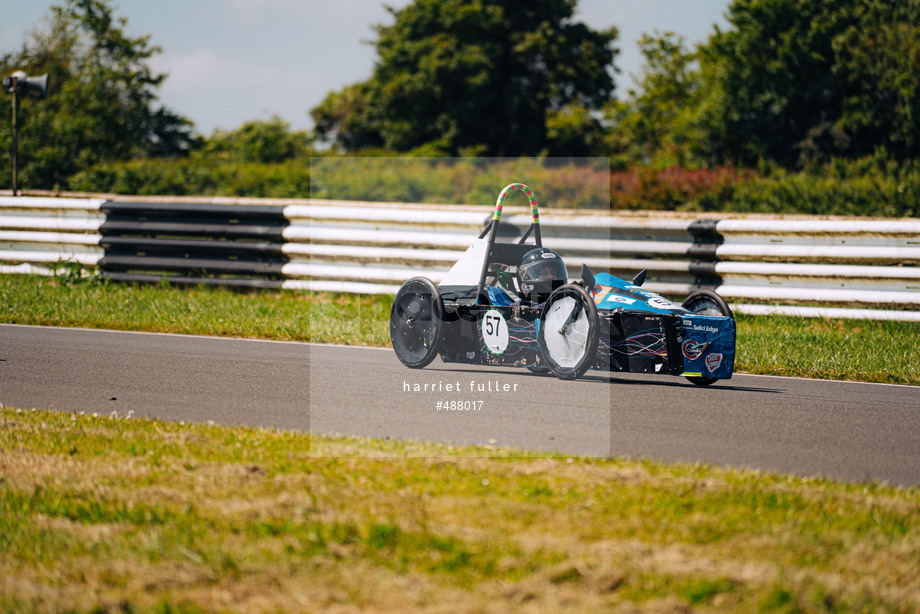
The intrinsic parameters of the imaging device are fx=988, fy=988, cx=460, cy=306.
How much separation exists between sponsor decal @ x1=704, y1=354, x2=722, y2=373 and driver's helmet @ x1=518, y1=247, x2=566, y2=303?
116 cm

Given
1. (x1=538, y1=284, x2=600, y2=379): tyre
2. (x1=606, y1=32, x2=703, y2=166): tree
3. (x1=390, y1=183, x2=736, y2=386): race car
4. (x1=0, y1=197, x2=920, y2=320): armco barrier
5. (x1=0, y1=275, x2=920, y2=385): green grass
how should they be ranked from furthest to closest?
(x1=606, y1=32, x2=703, y2=166): tree, (x1=0, y1=197, x2=920, y2=320): armco barrier, (x1=0, y1=275, x2=920, y2=385): green grass, (x1=390, y1=183, x2=736, y2=386): race car, (x1=538, y1=284, x2=600, y2=379): tyre

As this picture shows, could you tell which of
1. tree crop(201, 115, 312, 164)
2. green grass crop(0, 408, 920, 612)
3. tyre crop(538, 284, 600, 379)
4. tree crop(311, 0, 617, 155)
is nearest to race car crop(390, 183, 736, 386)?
tyre crop(538, 284, 600, 379)

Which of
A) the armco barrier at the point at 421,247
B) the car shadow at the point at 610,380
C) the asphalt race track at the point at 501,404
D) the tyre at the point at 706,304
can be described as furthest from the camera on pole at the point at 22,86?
the tyre at the point at 706,304

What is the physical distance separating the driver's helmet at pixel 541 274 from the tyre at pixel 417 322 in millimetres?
642

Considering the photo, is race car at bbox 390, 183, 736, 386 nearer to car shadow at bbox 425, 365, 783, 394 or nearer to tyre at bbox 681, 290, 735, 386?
tyre at bbox 681, 290, 735, 386

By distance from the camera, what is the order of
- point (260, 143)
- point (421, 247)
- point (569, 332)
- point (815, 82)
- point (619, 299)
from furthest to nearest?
point (260, 143)
point (815, 82)
point (421, 247)
point (619, 299)
point (569, 332)

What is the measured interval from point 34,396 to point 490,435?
3281 millimetres

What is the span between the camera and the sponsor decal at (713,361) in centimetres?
684

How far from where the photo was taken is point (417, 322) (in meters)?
7.36

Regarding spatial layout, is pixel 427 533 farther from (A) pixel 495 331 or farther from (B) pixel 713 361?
(B) pixel 713 361

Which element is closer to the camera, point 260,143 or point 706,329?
point 706,329

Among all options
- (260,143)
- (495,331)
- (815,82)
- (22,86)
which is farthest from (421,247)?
(260,143)

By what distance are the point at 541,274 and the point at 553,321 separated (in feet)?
1.14

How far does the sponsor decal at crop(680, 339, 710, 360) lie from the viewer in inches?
265
